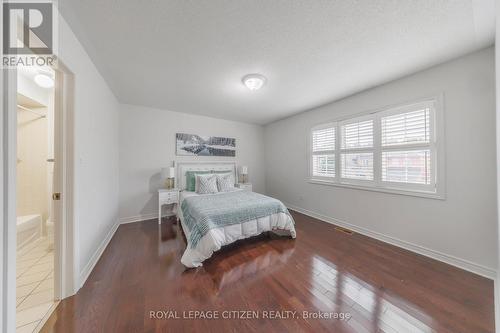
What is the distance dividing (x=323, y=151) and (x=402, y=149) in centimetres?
128

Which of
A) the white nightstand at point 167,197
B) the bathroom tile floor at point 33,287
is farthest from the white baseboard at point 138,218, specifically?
the bathroom tile floor at point 33,287

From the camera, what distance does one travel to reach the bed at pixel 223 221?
1.97m

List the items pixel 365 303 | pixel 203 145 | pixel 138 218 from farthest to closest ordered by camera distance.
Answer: pixel 203 145 < pixel 138 218 < pixel 365 303

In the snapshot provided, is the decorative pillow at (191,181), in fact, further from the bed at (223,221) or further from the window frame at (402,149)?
the window frame at (402,149)

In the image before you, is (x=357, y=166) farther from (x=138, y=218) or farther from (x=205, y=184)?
(x=138, y=218)

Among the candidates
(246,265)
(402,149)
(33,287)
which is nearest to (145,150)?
(33,287)

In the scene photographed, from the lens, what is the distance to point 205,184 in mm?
3346

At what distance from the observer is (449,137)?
1.99 meters

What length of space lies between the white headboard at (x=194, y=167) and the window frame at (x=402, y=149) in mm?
2479

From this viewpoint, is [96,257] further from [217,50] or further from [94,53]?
[217,50]

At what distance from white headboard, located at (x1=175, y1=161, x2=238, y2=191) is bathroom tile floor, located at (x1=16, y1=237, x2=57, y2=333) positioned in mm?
2051

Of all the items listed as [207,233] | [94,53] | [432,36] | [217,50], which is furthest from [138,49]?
[432,36]

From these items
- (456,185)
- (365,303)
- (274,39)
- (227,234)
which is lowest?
(365,303)

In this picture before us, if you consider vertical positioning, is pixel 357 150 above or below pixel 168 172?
above
